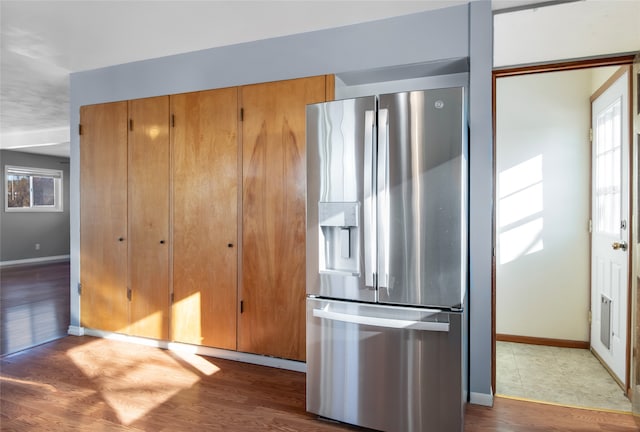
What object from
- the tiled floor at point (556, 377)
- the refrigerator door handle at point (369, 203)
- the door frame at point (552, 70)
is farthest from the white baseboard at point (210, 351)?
the tiled floor at point (556, 377)

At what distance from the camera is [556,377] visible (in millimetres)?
2912

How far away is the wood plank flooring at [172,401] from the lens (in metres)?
2.19

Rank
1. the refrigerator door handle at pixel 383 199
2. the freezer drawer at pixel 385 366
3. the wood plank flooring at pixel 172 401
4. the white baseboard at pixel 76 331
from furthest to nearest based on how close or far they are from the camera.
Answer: the white baseboard at pixel 76 331, the wood plank flooring at pixel 172 401, the refrigerator door handle at pixel 383 199, the freezer drawer at pixel 385 366

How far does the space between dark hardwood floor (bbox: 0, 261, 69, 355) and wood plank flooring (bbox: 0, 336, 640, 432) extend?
1.76 feet

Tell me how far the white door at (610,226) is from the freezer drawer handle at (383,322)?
1.54 metres

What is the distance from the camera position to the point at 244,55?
3117 mm

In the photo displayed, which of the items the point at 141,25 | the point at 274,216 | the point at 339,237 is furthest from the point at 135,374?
the point at 141,25

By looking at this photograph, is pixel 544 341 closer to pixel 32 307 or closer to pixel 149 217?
pixel 149 217

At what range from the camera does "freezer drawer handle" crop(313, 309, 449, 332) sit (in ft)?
6.37

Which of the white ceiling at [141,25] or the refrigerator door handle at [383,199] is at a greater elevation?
the white ceiling at [141,25]

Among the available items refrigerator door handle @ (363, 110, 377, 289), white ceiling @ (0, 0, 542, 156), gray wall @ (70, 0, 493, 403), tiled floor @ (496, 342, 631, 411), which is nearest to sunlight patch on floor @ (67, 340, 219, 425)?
refrigerator door handle @ (363, 110, 377, 289)

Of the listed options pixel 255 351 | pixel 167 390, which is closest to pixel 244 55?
pixel 255 351

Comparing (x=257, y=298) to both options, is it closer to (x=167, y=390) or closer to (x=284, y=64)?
(x=167, y=390)

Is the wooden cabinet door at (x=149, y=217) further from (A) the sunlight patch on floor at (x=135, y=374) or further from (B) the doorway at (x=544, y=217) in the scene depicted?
(B) the doorway at (x=544, y=217)
